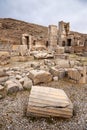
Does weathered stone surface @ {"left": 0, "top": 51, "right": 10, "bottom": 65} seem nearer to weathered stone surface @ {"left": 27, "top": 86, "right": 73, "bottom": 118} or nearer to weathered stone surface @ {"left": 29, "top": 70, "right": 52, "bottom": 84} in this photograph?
weathered stone surface @ {"left": 29, "top": 70, "right": 52, "bottom": 84}

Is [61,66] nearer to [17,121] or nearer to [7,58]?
[7,58]

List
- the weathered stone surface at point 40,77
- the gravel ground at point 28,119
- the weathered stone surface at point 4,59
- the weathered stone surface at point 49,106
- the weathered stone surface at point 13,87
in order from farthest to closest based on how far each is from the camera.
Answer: the weathered stone surface at point 4,59
the weathered stone surface at point 40,77
the weathered stone surface at point 13,87
the weathered stone surface at point 49,106
the gravel ground at point 28,119

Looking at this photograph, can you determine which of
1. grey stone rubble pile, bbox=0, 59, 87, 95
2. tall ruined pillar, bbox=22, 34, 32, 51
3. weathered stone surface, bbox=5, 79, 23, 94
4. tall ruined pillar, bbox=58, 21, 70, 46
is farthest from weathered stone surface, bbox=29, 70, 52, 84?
tall ruined pillar, bbox=58, 21, 70, 46

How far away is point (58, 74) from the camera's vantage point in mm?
7266

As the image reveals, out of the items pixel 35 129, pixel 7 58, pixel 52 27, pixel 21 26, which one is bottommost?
pixel 35 129

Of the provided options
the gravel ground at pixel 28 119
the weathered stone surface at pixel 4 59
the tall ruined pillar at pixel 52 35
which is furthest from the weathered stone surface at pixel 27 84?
the tall ruined pillar at pixel 52 35

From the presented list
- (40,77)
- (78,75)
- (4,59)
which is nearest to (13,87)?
(40,77)

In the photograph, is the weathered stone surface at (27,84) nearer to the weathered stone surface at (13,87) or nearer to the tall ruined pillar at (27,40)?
the weathered stone surface at (13,87)

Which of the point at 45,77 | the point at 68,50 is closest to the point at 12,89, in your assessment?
the point at 45,77

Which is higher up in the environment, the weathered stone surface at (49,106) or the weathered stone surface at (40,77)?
the weathered stone surface at (40,77)

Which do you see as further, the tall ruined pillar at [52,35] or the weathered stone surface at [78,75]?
the tall ruined pillar at [52,35]

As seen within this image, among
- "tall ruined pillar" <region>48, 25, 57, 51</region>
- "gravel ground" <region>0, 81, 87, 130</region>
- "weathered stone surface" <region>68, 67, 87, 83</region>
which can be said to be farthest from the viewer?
"tall ruined pillar" <region>48, 25, 57, 51</region>

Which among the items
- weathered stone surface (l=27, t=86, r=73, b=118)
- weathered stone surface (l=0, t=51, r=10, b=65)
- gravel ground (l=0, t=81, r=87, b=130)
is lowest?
gravel ground (l=0, t=81, r=87, b=130)

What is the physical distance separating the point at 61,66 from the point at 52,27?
12689mm
